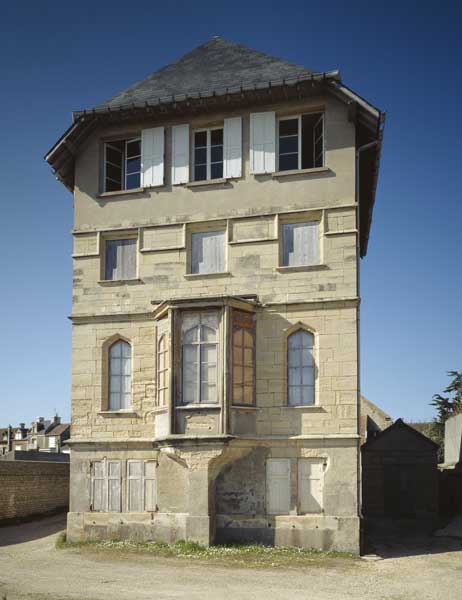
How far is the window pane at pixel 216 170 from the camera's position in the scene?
72.9ft

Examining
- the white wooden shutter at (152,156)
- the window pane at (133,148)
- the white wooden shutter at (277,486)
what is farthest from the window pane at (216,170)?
the white wooden shutter at (277,486)

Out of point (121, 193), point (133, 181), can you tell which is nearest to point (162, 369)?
point (121, 193)

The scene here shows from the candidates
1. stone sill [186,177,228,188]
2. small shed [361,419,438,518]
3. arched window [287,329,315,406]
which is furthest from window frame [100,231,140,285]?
small shed [361,419,438,518]

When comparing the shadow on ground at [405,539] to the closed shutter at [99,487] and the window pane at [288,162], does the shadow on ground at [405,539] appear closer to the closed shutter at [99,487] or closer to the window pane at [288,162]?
the closed shutter at [99,487]

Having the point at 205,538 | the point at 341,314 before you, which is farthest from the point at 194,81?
the point at 205,538

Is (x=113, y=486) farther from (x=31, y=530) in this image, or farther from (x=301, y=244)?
(x=301, y=244)

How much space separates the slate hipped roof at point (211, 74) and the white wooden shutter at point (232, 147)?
107cm

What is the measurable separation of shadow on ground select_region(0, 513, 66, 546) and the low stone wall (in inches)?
19.4

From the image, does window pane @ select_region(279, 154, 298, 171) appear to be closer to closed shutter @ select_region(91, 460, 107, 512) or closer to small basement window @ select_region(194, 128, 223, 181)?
small basement window @ select_region(194, 128, 223, 181)

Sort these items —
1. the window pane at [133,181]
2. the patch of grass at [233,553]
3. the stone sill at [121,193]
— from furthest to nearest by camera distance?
the window pane at [133,181]
the stone sill at [121,193]
the patch of grass at [233,553]

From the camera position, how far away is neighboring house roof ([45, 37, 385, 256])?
20.9 metres

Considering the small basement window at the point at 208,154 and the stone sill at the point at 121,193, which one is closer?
the small basement window at the point at 208,154

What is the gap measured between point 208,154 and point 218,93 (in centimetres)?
184

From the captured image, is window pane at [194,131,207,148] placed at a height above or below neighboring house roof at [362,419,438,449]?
above
